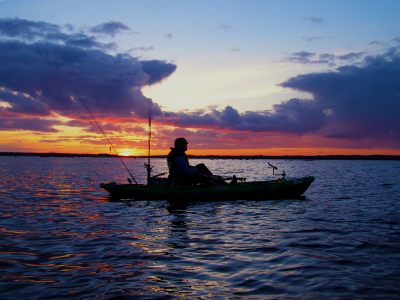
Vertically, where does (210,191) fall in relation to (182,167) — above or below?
below

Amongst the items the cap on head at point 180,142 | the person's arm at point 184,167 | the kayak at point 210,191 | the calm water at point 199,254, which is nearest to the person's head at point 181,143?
the cap on head at point 180,142

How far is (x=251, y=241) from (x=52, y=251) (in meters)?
4.70

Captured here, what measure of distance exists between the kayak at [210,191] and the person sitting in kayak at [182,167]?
1.45ft

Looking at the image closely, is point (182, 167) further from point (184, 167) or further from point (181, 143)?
point (181, 143)

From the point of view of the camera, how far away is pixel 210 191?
14398mm

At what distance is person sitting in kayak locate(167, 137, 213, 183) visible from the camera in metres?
14.0

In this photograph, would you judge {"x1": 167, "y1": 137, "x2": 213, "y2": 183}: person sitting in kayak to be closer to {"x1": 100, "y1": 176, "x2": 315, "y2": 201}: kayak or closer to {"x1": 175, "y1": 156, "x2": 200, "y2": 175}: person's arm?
{"x1": 175, "y1": 156, "x2": 200, "y2": 175}: person's arm

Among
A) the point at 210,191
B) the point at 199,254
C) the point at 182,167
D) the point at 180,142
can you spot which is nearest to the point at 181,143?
the point at 180,142

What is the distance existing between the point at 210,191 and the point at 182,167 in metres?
1.75

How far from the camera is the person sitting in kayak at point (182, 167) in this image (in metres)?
14.0

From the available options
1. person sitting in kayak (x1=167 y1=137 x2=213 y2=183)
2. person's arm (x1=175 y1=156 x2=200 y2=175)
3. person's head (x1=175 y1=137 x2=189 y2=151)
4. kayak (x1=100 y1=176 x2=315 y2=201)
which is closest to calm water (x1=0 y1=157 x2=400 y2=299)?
kayak (x1=100 y1=176 x2=315 y2=201)

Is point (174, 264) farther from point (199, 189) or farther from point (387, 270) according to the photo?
point (199, 189)

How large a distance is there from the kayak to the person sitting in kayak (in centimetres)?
44

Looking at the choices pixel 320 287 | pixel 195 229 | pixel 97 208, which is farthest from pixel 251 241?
pixel 97 208
